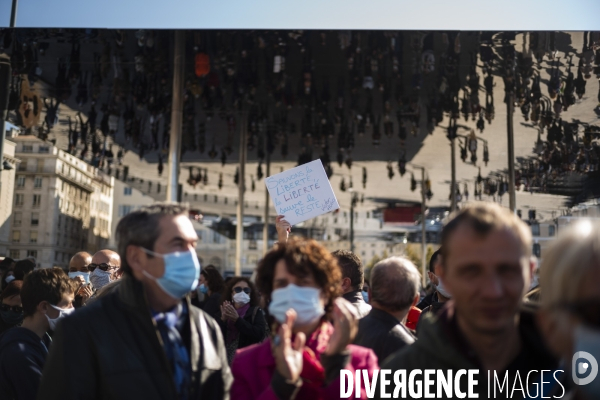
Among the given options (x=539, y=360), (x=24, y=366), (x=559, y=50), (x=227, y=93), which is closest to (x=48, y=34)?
(x=227, y=93)

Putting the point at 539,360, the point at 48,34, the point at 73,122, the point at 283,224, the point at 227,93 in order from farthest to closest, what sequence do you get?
the point at 73,122 → the point at 227,93 → the point at 48,34 → the point at 283,224 → the point at 539,360

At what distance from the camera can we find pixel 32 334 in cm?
439

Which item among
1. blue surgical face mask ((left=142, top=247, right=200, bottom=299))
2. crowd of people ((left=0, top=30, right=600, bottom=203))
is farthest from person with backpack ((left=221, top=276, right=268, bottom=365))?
crowd of people ((left=0, top=30, right=600, bottom=203))

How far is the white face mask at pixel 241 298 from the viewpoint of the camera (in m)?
7.64

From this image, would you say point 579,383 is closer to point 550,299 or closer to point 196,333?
point 550,299

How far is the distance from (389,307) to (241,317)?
3.47 metres

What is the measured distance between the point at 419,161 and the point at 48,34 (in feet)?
41.0

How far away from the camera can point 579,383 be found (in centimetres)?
212

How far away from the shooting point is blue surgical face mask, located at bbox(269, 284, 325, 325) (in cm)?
283

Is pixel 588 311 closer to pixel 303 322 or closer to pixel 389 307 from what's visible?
pixel 303 322

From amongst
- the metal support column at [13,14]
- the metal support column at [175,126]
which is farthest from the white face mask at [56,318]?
the metal support column at [175,126]

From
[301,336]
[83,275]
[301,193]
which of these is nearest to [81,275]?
[83,275]

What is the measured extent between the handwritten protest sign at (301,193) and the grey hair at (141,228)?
1980mm

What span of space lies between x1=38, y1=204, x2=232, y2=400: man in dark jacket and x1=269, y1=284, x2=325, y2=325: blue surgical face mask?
1.88 ft
